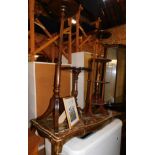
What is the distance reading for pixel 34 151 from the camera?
105 cm

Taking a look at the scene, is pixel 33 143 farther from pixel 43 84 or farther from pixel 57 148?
pixel 43 84

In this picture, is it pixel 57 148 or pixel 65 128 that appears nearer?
pixel 57 148

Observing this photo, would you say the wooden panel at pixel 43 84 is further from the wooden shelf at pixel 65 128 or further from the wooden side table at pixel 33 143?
the wooden side table at pixel 33 143

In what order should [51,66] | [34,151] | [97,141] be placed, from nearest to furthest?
[34,151] < [97,141] < [51,66]

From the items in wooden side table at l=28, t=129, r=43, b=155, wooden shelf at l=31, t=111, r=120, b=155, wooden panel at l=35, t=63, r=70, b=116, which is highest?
wooden panel at l=35, t=63, r=70, b=116

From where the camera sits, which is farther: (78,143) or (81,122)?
(81,122)

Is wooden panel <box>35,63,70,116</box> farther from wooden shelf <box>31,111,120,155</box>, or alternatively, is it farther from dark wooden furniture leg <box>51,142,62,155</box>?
dark wooden furniture leg <box>51,142,62,155</box>

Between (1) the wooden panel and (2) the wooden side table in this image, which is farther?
(1) the wooden panel

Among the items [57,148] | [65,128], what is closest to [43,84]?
[65,128]

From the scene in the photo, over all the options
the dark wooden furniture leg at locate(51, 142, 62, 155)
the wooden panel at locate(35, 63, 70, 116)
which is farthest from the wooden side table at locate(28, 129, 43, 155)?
the wooden panel at locate(35, 63, 70, 116)
